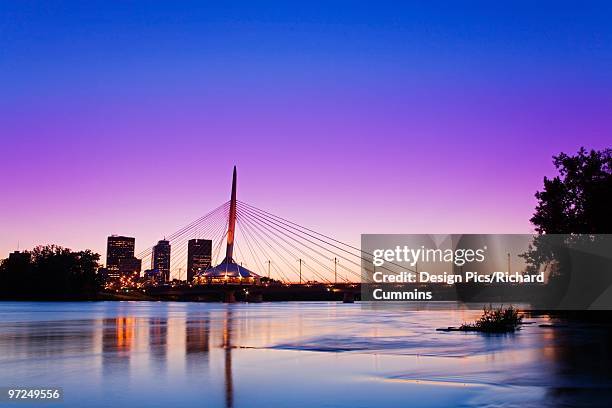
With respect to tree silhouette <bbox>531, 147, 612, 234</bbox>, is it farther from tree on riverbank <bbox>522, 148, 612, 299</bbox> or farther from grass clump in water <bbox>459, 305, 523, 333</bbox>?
grass clump in water <bbox>459, 305, 523, 333</bbox>

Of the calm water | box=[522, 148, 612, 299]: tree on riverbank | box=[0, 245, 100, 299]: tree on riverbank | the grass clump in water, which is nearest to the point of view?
the calm water

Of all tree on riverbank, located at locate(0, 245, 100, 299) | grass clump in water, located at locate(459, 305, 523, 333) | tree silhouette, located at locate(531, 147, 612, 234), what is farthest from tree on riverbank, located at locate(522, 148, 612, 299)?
tree on riverbank, located at locate(0, 245, 100, 299)

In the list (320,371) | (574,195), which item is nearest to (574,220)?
(574,195)

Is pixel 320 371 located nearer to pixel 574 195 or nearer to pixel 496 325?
pixel 496 325

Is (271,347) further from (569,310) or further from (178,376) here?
(569,310)

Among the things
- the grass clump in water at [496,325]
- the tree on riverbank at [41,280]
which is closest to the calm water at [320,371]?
the grass clump in water at [496,325]

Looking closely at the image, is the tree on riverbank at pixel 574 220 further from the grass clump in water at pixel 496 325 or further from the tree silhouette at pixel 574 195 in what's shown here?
the grass clump in water at pixel 496 325

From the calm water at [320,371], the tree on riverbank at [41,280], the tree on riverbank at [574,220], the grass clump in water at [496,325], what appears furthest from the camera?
the tree on riverbank at [41,280]

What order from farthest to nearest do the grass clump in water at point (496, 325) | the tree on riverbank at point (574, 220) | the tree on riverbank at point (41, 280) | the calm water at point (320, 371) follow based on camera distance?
the tree on riverbank at point (41, 280)
the tree on riverbank at point (574, 220)
the grass clump in water at point (496, 325)
the calm water at point (320, 371)

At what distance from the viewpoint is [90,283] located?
197375 millimetres

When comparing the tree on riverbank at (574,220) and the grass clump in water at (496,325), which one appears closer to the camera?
the grass clump in water at (496,325)

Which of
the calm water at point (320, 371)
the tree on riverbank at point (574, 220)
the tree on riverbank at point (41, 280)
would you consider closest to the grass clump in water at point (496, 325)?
the calm water at point (320, 371)

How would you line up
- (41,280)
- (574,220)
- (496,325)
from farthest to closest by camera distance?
(41,280), (574,220), (496,325)

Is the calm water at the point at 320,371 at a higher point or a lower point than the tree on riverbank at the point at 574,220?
lower
